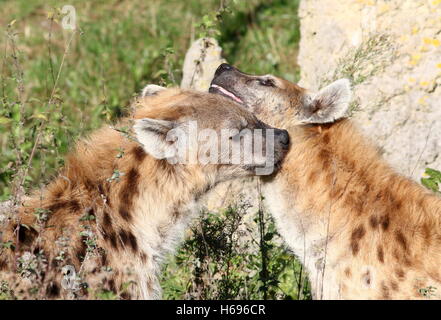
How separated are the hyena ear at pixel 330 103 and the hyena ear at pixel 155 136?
4.04ft

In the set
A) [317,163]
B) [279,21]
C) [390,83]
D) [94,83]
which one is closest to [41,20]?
[94,83]

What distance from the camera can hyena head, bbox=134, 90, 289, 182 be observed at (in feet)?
17.3

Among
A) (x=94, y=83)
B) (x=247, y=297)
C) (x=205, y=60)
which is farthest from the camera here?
(x=94, y=83)

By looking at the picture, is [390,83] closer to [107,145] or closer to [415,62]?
[415,62]

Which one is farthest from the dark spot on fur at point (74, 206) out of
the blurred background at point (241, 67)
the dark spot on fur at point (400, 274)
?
the dark spot on fur at point (400, 274)

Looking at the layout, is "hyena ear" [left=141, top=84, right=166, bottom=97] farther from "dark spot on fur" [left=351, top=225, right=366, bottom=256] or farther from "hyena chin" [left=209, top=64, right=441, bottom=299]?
"dark spot on fur" [left=351, top=225, right=366, bottom=256]

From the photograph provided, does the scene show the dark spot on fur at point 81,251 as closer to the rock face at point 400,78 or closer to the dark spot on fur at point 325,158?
the dark spot on fur at point 325,158

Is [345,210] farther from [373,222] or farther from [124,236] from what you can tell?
[124,236]

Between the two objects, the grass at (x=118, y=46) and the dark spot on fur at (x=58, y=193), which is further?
the grass at (x=118, y=46)

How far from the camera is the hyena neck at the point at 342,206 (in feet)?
17.5

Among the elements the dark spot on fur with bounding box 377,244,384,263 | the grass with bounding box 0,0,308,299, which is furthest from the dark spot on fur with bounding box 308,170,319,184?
the grass with bounding box 0,0,308,299

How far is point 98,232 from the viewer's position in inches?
198

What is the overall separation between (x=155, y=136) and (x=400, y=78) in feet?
9.31

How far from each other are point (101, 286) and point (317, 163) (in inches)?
70.7
